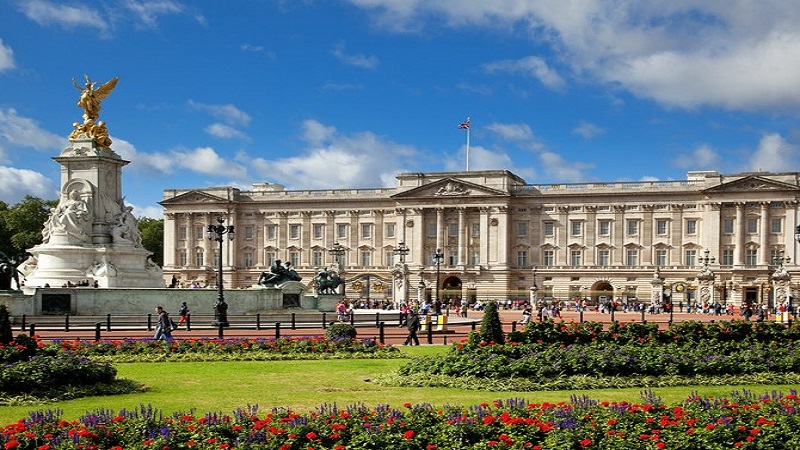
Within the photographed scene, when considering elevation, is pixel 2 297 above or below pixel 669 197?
below

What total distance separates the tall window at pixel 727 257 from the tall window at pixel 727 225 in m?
1.97

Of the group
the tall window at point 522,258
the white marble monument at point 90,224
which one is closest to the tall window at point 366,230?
the tall window at point 522,258

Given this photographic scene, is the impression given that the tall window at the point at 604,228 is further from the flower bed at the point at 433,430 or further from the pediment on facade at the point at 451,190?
the flower bed at the point at 433,430

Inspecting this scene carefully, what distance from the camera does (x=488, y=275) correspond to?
97.4m

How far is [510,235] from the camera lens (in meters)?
98.4

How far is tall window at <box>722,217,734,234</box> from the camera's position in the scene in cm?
A: 9025

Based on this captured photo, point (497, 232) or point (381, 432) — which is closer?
point (381, 432)

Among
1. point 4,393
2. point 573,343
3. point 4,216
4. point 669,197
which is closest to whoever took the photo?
point 4,393

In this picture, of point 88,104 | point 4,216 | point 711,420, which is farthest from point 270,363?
point 4,216

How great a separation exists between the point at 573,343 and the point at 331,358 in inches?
280

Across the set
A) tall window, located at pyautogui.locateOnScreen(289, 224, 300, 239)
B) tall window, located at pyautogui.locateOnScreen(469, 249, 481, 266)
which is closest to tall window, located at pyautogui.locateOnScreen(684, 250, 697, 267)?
tall window, located at pyautogui.locateOnScreen(469, 249, 481, 266)

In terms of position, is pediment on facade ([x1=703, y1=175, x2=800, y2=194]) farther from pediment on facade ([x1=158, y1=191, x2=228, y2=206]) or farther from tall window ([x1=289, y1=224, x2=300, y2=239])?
pediment on facade ([x1=158, y1=191, x2=228, y2=206])

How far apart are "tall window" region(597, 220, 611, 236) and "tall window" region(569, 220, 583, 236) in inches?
80.5

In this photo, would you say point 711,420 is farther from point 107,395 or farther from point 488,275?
point 488,275
